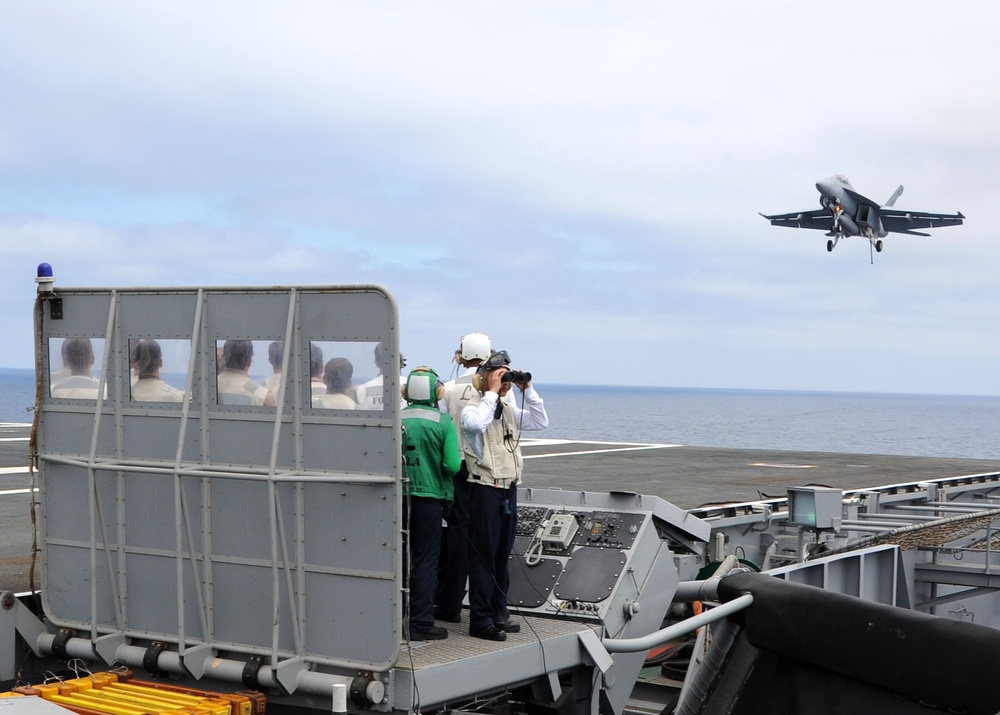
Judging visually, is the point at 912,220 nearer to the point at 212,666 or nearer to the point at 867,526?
the point at 867,526

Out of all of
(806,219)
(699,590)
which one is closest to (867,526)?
(699,590)

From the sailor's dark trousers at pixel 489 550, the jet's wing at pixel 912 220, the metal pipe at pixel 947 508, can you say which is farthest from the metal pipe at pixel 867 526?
the jet's wing at pixel 912 220

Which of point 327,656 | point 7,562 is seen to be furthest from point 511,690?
point 7,562

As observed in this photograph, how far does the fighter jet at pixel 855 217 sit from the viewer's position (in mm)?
51656

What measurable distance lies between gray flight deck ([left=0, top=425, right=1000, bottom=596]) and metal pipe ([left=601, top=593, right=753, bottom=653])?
986 centimetres

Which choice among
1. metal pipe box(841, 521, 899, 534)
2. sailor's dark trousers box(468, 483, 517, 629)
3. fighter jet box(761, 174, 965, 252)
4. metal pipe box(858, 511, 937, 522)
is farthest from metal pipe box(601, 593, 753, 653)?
fighter jet box(761, 174, 965, 252)

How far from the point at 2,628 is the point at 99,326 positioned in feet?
7.48

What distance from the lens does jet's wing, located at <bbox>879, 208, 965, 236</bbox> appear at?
2128 inches

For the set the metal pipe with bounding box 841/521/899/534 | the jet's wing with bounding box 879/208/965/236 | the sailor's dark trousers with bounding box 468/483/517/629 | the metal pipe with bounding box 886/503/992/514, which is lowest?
the metal pipe with bounding box 886/503/992/514

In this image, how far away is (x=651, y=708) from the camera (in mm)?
11078

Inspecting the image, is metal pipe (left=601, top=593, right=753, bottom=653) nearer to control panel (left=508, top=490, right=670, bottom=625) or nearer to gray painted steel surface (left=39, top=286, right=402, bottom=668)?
control panel (left=508, top=490, right=670, bottom=625)

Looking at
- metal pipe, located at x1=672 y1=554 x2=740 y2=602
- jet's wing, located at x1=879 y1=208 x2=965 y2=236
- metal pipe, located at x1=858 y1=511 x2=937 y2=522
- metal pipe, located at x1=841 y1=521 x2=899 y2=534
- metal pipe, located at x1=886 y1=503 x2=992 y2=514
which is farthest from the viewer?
jet's wing, located at x1=879 y1=208 x2=965 y2=236

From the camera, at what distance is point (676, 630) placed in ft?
24.8

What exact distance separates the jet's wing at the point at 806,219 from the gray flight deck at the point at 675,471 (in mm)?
17670
